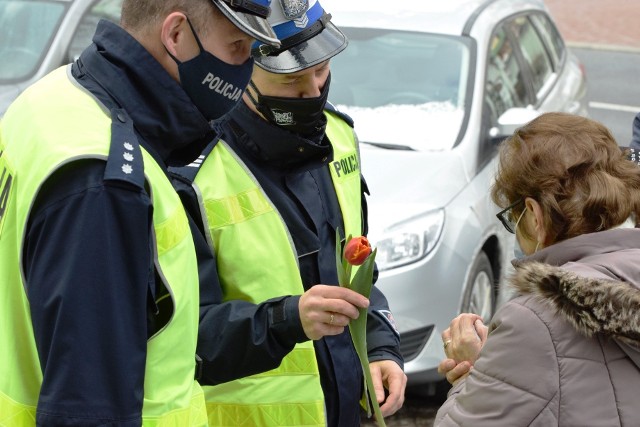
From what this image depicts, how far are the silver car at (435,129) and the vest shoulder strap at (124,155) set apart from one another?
323 centimetres

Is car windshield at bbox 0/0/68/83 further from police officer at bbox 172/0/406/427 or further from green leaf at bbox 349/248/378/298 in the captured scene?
green leaf at bbox 349/248/378/298

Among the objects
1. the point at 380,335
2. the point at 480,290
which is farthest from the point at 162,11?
the point at 480,290

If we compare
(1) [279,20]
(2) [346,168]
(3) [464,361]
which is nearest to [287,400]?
(3) [464,361]

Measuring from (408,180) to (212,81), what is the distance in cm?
340

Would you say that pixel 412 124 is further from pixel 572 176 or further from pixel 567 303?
pixel 567 303

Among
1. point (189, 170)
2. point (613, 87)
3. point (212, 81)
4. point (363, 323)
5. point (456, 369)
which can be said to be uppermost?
point (212, 81)

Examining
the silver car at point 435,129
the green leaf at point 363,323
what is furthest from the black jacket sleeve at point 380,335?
the silver car at point 435,129

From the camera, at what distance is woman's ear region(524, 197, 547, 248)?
8.38 feet

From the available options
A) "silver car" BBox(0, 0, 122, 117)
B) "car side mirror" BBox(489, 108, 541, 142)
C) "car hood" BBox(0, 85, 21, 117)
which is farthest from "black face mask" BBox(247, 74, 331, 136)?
"silver car" BBox(0, 0, 122, 117)

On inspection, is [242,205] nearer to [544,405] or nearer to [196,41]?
[196,41]

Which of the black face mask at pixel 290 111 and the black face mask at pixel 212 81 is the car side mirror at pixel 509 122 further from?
the black face mask at pixel 212 81

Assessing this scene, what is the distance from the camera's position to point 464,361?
2.80m

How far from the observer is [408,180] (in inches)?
220

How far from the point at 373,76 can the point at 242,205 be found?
3762mm
